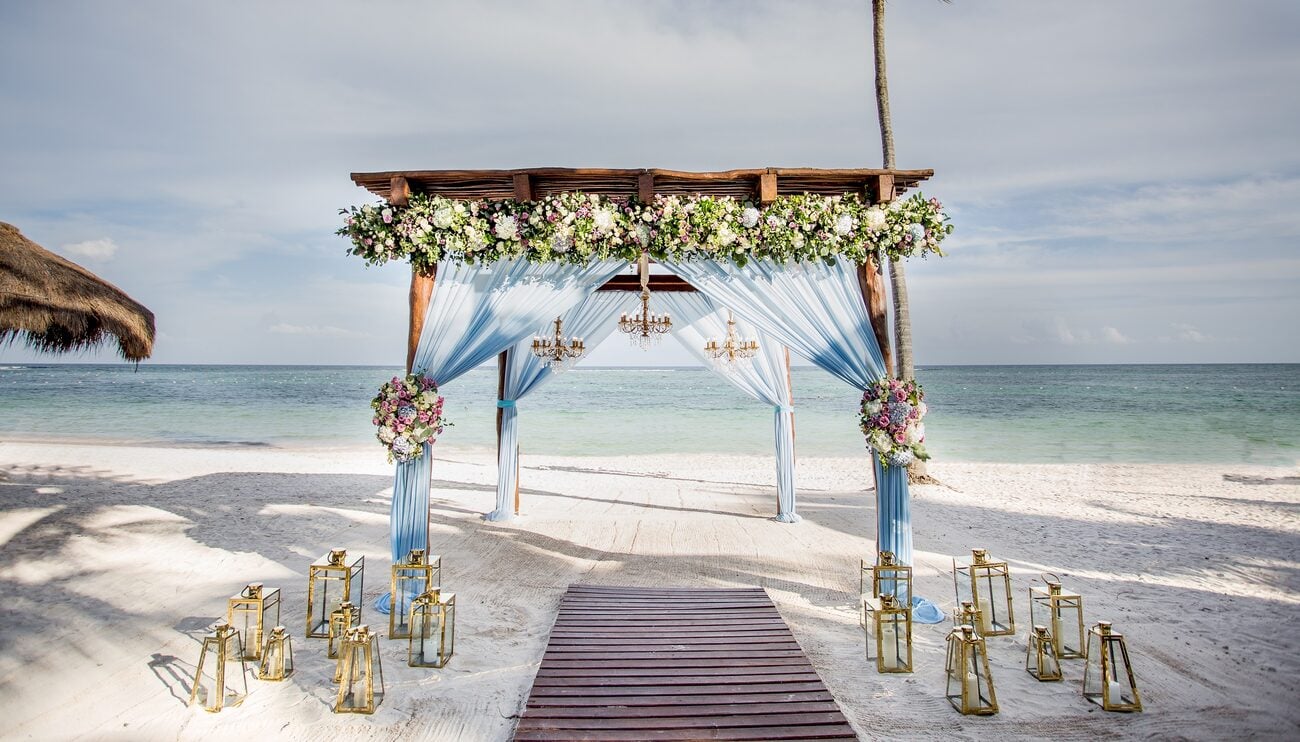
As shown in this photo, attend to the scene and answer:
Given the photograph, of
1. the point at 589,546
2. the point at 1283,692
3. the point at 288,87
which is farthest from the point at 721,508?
the point at 288,87

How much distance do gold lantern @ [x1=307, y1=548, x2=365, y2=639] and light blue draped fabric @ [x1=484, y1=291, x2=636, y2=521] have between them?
11.1 ft

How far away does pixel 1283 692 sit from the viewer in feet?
11.4

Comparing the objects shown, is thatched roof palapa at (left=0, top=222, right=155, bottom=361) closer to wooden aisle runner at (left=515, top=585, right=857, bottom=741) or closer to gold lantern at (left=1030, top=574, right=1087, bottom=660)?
wooden aisle runner at (left=515, top=585, right=857, bottom=741)

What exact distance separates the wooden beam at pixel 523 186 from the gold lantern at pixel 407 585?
2701 millimetres

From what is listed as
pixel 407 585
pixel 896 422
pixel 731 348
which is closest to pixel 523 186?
pixel 407 585

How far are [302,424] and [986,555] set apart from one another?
24.6 metres

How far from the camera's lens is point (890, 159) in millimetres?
10086

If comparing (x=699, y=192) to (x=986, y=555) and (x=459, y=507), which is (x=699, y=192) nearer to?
(x=986, y=555)

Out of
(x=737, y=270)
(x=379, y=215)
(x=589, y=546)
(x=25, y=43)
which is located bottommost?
(x=589, y=546)

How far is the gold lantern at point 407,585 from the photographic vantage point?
420cm

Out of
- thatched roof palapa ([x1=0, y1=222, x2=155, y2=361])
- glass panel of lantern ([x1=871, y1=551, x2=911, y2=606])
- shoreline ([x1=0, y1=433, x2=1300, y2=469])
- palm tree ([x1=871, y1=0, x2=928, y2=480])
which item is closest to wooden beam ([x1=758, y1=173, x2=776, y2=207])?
glass panel of lantern ([x1=871, y1=551, x2=911, y2=606])

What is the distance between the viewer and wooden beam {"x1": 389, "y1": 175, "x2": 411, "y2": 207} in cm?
474

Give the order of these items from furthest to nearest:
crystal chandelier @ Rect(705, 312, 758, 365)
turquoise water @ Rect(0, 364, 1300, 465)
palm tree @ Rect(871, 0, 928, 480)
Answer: turquoise water @ Rect(0, 364, 1300, 465) < palm tree @ Rect(871, 0, 928, 480) < crystal chandelier @ Rect(705, 312, 758, 365)

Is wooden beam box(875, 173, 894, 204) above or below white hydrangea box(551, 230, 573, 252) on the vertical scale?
above
